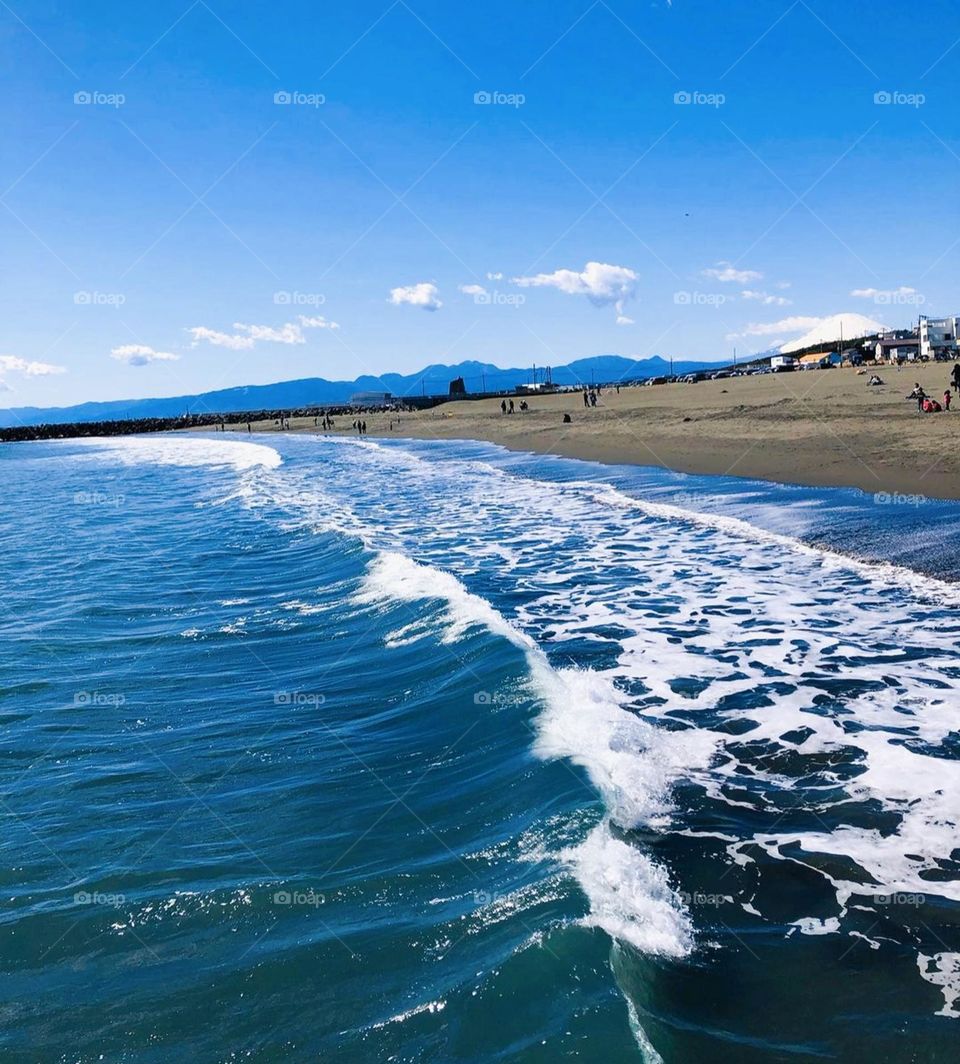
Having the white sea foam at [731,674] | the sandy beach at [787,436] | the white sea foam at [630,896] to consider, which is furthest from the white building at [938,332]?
the white sea foam at [630,896]

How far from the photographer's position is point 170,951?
16.7ft

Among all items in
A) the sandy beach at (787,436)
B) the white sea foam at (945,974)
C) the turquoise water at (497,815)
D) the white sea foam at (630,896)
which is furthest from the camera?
the sandy beach at (787,436)

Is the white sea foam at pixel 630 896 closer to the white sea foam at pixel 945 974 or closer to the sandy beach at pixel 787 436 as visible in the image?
the white sea foam at pixel 945 974

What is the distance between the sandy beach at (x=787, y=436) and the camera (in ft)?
75.8

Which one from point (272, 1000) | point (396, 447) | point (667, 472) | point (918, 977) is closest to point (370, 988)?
point (272, 1000)

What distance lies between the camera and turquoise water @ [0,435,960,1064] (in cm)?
439

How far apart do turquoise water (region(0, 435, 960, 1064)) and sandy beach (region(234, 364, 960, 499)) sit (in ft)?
26.7

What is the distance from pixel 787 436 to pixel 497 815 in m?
29.3

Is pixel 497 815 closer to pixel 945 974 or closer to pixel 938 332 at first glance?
pixel 945 974

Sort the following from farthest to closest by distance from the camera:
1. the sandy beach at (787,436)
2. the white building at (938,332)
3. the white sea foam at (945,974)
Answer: the white building at (938,332)
the sandy beach at (787,436)
the white sea foam at (945,974)

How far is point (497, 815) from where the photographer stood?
21.6 feet

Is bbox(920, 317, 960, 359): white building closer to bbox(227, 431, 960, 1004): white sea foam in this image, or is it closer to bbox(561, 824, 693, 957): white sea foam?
bbox(227, 431, 960, 1004): white sea foam

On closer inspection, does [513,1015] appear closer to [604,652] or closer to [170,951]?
[170,951]

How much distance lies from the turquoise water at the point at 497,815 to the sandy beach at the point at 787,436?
8.15 m
